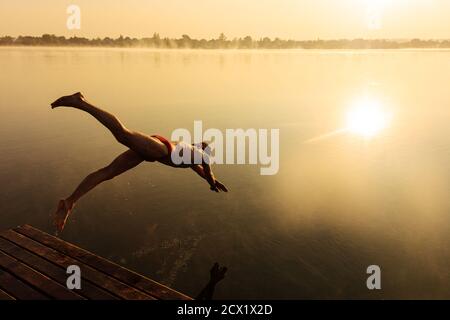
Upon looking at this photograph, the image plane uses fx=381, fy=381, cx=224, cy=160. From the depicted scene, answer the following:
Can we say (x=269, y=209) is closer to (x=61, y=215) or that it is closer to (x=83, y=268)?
(x=83, y=268)

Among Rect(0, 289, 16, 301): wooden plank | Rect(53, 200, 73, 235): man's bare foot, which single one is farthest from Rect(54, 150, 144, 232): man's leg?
Rect(0, 289, 16, 301): wooden plank

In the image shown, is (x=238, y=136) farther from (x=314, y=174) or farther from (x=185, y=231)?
(x=185, y=231)

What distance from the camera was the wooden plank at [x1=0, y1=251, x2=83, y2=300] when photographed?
786 cm

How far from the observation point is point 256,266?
10.4 m

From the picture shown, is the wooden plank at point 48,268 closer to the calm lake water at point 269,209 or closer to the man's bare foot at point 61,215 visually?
the man's bare foot at point 61,215

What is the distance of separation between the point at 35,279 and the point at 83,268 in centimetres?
99

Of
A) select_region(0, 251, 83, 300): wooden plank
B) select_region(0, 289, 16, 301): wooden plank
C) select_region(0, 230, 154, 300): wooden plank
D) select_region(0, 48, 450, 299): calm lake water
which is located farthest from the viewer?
select_region(0, 48, 450, 299): calm lake water

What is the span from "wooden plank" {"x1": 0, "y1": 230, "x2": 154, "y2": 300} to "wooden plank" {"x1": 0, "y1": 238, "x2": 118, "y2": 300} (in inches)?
4.0

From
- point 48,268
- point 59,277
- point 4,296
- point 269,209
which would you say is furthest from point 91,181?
point 269,209

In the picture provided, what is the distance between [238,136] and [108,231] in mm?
12984

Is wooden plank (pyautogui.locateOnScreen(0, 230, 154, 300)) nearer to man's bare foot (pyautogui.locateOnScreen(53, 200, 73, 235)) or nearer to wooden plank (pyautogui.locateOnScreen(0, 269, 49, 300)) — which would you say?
wooden plank (pyautogui.locateOnScreen(0, 269, 49, 300))

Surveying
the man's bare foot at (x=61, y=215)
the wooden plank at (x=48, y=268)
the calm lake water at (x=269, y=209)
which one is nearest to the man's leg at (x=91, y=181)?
the man's bare foot at (x=61, y=215)
